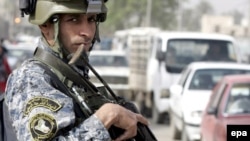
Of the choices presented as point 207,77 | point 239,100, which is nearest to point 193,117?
point 207,77

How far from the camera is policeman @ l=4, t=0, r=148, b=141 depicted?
6.88 feet

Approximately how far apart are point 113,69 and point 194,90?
8.27m

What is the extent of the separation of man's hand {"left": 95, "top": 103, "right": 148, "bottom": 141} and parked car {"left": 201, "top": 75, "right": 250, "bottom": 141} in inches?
180

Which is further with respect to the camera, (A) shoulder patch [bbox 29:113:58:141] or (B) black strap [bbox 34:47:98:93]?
(B) black strap [bbox 34:47:98:93]

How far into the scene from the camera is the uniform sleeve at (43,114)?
2084 mm

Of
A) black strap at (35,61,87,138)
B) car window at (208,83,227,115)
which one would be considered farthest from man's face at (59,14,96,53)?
car window at (208,83,227,115)

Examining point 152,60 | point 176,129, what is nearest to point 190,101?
point 176,129

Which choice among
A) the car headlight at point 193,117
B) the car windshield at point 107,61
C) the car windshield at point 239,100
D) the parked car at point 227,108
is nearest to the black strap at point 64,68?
the parked car at point 227,108

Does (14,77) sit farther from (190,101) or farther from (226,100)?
(190,101)

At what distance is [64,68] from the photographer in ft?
7.46

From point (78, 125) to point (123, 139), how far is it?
16cm

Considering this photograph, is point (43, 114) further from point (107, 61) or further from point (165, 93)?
point (107, 61)

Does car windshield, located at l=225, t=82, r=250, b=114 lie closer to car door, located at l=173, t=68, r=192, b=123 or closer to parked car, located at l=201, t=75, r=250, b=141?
parked car, located at l=201, t=75, r=250, b=141

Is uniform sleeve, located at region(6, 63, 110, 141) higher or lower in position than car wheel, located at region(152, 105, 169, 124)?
higher
